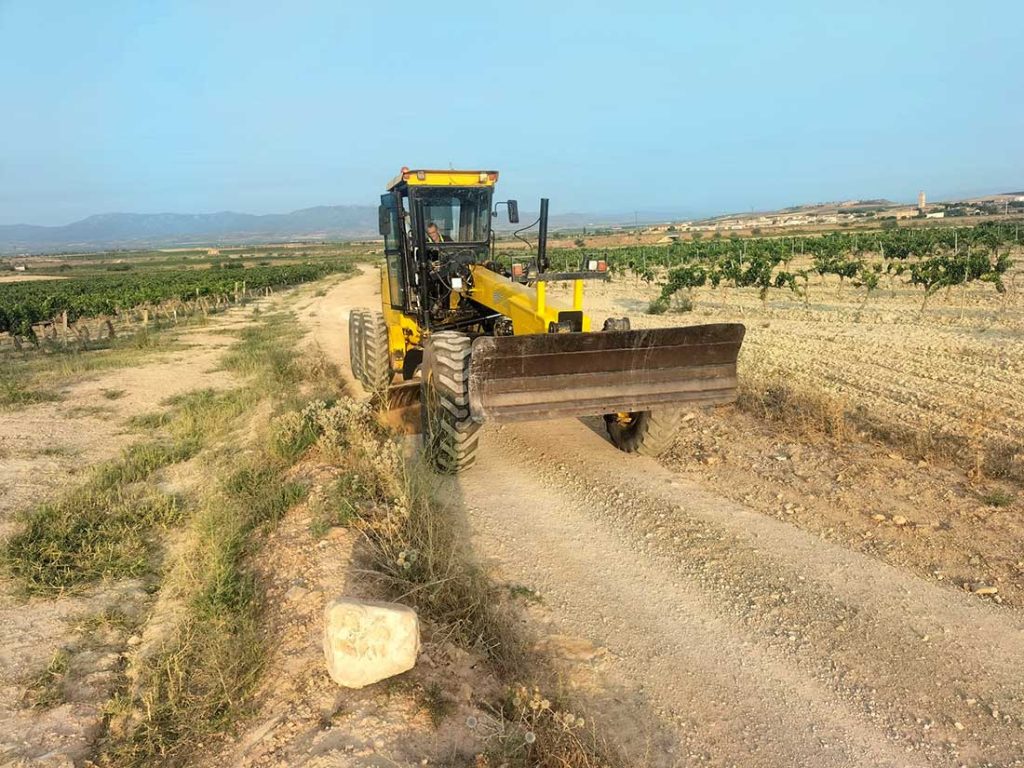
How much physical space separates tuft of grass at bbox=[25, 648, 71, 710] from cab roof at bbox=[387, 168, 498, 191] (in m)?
5.72

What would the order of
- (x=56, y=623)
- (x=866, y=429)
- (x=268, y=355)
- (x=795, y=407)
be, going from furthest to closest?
1. (x=268, y=355)
2. (x=795, y=407)
3. (x=866, y=429)
4. (x=56, y=623)

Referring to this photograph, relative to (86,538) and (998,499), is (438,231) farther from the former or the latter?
(998,499)

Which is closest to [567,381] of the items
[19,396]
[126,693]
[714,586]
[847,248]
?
[714,586]

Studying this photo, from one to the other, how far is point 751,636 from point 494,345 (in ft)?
9.18

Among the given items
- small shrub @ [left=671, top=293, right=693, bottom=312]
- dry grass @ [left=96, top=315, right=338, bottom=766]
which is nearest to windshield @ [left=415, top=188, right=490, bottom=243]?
dry grass @ [left=96, top=315, right=338, bottom=766]

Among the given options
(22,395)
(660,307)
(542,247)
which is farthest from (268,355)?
(660,307)

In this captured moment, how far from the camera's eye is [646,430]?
6852 millimetres

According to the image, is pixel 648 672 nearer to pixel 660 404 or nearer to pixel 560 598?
pixel 560 598

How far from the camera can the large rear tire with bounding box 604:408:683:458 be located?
674cm

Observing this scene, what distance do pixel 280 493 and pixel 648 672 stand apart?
3667 millimetres

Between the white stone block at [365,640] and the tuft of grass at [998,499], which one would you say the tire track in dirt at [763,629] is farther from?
the tuft of grass at [998,499]

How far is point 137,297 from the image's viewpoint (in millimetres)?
28141

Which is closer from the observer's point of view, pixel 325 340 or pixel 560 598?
pixel 560 598

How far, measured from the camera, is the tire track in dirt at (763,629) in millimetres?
3287
